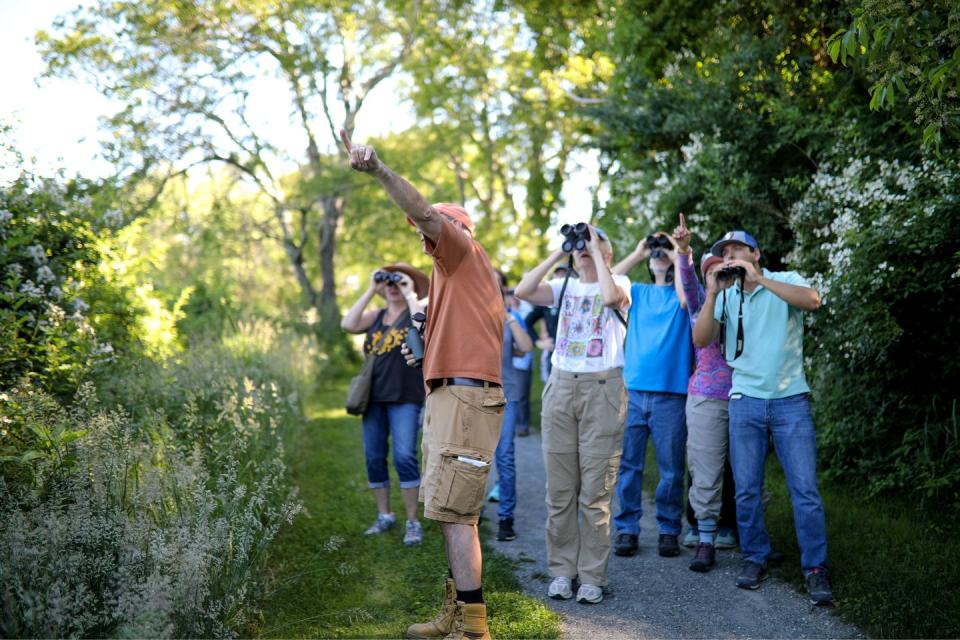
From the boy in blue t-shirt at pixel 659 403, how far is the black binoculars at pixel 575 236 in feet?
2.43

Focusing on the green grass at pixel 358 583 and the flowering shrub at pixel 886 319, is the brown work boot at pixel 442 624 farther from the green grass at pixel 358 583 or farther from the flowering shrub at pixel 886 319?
the flowering shrub at pixel 886 319

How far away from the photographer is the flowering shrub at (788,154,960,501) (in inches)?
242

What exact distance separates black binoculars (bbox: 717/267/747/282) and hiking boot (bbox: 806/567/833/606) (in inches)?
73.3

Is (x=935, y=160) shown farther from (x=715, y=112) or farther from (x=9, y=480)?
(x=9, y=480)

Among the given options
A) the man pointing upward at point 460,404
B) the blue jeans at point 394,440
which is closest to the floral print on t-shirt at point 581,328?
the man pointing upward at point 460,404

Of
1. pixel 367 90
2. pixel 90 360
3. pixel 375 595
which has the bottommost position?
pixel 375 595

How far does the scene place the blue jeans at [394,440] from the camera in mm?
6598

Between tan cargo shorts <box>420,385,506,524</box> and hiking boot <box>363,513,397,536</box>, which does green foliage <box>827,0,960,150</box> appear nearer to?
tan cargo shorts <box>420,385,506,524</box>

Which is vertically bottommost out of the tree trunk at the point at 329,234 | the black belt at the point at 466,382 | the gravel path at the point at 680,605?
the gravel path at the point at 680,605

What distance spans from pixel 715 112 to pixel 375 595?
6.09 m

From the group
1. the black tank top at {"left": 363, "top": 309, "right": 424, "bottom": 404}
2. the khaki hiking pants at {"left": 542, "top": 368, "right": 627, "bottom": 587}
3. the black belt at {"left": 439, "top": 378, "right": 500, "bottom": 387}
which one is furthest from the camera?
the black tank top at {"left": 363, "top": 309, "right": 424, "bottom": 404}

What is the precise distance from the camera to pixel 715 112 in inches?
346

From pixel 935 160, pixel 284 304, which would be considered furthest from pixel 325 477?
pixel 284 304

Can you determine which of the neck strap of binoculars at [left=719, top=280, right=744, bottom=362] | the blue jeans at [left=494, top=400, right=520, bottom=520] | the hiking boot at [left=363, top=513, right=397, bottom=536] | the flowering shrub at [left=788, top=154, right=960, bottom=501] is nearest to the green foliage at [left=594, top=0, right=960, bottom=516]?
the flowering shrub at [left=788, top=154, right=960, bottom=501]
